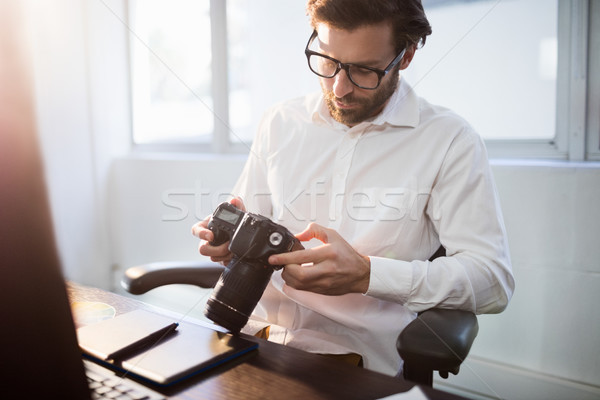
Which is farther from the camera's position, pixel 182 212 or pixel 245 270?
pixel 182 212

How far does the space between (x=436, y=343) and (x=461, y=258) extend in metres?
0.29

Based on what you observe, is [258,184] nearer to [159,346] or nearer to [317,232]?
[317,232]

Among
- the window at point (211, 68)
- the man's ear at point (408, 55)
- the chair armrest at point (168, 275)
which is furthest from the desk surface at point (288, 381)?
the window at point (211, 68)

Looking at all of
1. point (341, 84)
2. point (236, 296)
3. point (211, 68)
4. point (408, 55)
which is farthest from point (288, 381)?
point (211, 68)

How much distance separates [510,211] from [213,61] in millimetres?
1404

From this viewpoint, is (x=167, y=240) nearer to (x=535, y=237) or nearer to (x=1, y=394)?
(x=535, y=237)

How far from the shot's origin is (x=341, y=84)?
1.04m

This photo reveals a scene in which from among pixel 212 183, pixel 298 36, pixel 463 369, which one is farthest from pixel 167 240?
pixel 463 369

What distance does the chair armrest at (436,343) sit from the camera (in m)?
0.66

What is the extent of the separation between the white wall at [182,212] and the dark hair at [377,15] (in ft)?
1.75

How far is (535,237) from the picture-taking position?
53.4 inches

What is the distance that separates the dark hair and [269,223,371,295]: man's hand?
46cm

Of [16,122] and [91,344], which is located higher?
[16,122]

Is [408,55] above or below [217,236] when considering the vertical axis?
above
